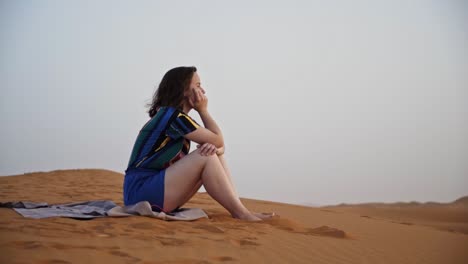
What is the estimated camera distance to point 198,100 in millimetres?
4758

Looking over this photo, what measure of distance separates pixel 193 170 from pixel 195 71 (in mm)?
1180

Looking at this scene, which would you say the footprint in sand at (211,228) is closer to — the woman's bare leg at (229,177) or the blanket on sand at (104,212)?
the blanket on sand at (104,212)

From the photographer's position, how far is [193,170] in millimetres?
4211

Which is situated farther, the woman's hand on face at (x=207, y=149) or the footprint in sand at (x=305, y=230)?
the woman's hand on face at (x=207, y=149)

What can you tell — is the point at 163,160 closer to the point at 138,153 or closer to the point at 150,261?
the point at 138,153

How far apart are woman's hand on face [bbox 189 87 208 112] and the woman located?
37 cm

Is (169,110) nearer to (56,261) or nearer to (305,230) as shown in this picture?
(305,230)

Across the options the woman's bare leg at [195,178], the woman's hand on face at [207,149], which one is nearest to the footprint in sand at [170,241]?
the woman's bare leg at [195,178]

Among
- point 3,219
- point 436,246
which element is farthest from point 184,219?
point 436,246

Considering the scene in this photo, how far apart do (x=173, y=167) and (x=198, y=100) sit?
898 millimetres

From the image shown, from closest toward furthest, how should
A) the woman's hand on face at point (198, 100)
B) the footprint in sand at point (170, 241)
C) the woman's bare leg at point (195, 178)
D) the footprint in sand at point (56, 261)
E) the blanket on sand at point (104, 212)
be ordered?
the footprint in sand at point (56, 261) < the footprint in sand at point (170, 241) < the blanket on sand at point (104, 212) < the woman's bare leg at point (195, 178) < the woman's hand on face at point (198, 100)

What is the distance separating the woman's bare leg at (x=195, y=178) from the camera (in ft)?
13.8

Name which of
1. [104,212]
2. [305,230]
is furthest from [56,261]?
[305,230]

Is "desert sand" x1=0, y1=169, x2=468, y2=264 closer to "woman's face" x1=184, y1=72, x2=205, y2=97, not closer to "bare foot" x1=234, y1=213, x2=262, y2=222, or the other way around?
"bare foot" x1=234, y1=213, x2=262, y2=222
